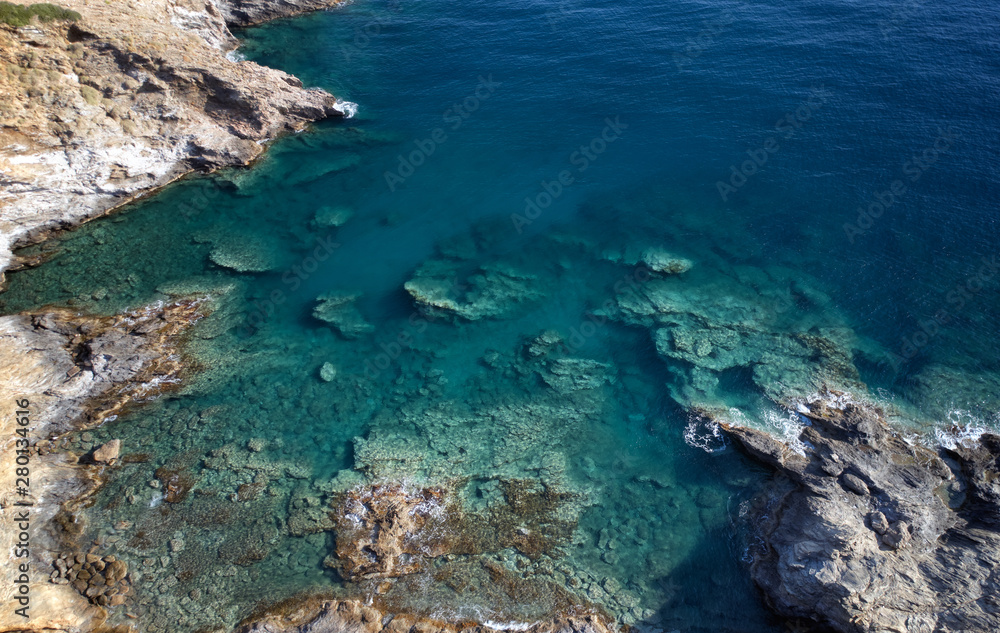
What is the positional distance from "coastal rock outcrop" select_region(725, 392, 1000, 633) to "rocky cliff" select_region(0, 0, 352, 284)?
119 ft

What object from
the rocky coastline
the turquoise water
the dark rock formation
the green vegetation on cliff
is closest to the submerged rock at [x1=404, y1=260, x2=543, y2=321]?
the turquoise water

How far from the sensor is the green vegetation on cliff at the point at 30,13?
3130 cm

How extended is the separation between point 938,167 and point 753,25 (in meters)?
22.6

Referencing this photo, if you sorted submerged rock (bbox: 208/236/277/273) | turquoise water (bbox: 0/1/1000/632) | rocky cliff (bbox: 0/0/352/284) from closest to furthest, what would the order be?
turquoise water (bbox: 0/1/1000/632), rocky cliff (bbox: 0/0/352/284), submerged rock (bbox: 208/236/277/273)

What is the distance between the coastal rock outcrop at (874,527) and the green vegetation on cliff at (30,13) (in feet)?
140

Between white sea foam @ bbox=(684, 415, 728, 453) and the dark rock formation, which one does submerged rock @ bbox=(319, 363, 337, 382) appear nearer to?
white sea foam @ bbox=(684, 415, 728, 453)

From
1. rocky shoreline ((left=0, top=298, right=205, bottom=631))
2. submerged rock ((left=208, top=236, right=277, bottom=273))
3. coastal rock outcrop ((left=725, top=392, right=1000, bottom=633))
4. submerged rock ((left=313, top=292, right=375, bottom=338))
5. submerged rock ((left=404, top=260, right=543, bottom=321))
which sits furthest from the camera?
submerged rock ((left=208, top=236, right=277, bottom=273))

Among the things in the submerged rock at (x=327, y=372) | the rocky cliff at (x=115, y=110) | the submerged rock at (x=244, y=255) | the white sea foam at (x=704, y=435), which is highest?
the rocky cliff at (x=115, y=110)

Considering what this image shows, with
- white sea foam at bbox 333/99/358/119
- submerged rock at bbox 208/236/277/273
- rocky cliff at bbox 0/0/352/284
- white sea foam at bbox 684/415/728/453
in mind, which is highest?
rocky cliff at bbox 0/0/352/284

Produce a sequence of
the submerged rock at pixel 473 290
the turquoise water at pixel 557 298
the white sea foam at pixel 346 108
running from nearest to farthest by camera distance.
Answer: the turquoise water at pixel 557 298 → the submerged rock at pixel 473 290 → the white sea foam at pixel 346 108

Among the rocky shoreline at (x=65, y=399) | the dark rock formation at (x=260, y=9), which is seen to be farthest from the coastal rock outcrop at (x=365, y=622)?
the dark rock formation at (x=260, y=9)

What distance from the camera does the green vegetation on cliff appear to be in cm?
3130

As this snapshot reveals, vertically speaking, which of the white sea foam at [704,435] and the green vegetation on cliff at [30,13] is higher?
the green vegetation on cliff at [30,13]

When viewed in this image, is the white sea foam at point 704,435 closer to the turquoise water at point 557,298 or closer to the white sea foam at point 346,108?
the turquoise water at point 557,298
